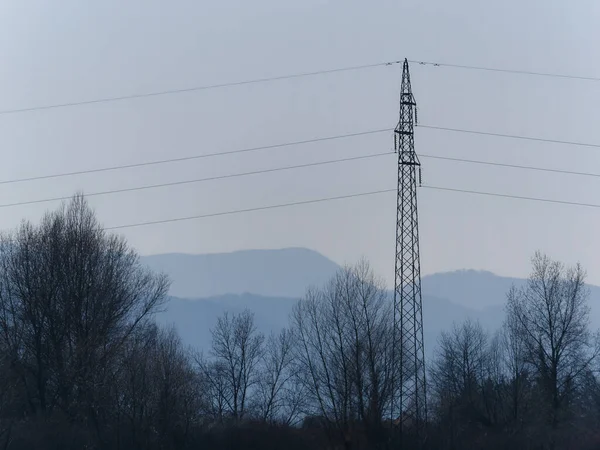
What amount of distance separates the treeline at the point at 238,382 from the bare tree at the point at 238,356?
18.4 inches

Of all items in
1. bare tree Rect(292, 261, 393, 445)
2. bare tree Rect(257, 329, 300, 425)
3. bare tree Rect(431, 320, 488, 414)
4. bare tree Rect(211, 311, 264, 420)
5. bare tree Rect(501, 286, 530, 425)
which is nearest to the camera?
bare tree Rect(292, 261, 393, 445)

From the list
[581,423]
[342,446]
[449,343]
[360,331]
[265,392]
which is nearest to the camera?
[342,446]

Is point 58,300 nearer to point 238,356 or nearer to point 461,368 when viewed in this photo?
point 238,356

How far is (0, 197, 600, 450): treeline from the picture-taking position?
42.4 m

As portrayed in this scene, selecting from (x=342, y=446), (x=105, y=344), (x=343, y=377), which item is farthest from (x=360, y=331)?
(x=105, y=344)

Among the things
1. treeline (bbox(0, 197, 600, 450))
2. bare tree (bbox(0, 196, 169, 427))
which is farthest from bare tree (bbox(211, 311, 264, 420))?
bare tree (bbox(0, 196, 169, 427))

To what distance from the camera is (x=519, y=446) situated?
42.6m

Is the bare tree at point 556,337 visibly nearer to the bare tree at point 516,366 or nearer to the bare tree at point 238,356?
the bare tree at point 516,366

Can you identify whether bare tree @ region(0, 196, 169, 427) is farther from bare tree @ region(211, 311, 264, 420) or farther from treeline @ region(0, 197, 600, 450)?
bare tree @ region(211, 311, 264, 420)

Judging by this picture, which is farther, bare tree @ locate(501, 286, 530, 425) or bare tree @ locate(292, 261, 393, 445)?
bare tree @ locate(501, 286, 530, 425)

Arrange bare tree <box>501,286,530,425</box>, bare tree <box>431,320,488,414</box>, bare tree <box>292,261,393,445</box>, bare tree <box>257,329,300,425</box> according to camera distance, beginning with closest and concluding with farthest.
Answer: bare tree <box>292,261,393,445</box> < bare tree <box>501,286,530,425</box> < bare tree <box>257,329,300,425</box> < bare tree <box>431,320,488,414</box>

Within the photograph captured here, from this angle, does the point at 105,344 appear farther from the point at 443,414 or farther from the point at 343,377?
the point at 443,414

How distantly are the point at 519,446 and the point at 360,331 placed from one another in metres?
8.97

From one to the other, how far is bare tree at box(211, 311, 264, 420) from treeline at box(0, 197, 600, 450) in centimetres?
47
